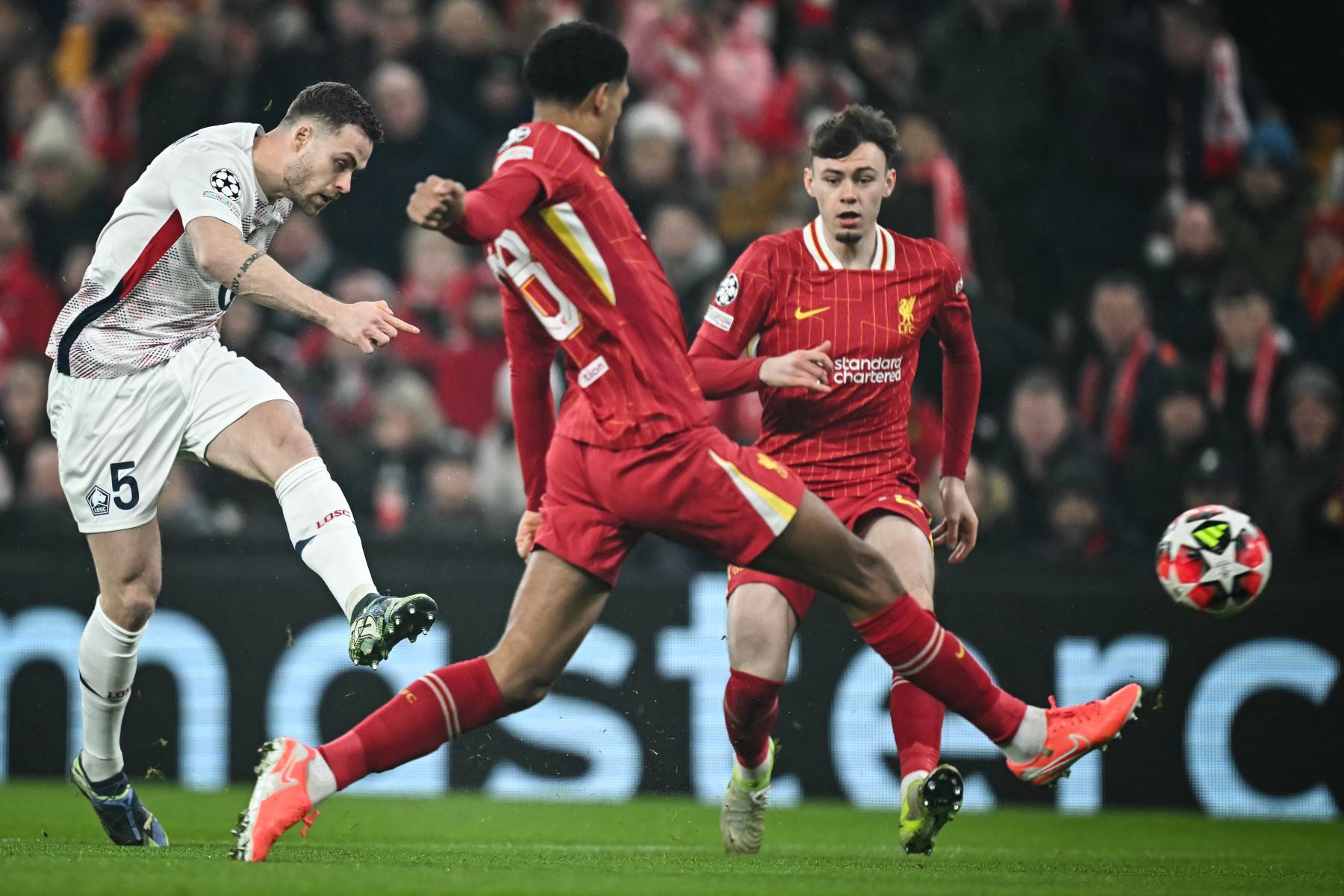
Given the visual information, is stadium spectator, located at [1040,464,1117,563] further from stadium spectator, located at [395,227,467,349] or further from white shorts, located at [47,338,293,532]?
white shorts, located at [47,338,293,532]

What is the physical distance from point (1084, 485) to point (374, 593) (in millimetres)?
4847

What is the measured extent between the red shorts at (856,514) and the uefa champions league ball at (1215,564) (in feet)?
3.41

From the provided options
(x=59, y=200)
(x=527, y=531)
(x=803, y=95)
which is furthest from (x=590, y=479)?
(x=59, y=200)

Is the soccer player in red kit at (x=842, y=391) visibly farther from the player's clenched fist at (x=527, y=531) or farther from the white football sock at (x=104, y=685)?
the white football sock at (x=104, y=685)

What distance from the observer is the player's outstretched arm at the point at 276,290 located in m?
4.95

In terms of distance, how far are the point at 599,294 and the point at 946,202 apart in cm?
545

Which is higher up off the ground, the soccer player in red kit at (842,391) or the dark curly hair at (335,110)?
the dark curly hair at (335,110)

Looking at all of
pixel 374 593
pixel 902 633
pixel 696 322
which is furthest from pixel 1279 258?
pixel 374 593

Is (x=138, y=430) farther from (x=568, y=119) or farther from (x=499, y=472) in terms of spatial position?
(x=499, y=472)

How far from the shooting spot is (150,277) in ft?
19.2

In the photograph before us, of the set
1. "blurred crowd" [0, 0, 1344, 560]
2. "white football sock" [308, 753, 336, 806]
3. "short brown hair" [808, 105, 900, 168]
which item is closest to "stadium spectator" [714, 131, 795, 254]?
"blurred crowd" [0, 0, 1344, 560]

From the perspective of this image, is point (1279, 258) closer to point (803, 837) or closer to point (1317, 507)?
point (1317, 507)

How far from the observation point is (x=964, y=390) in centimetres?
649

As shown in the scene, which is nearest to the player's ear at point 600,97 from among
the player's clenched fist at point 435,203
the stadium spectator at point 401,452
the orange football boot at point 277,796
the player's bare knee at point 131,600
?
the player's clenched fist at point 435,203
